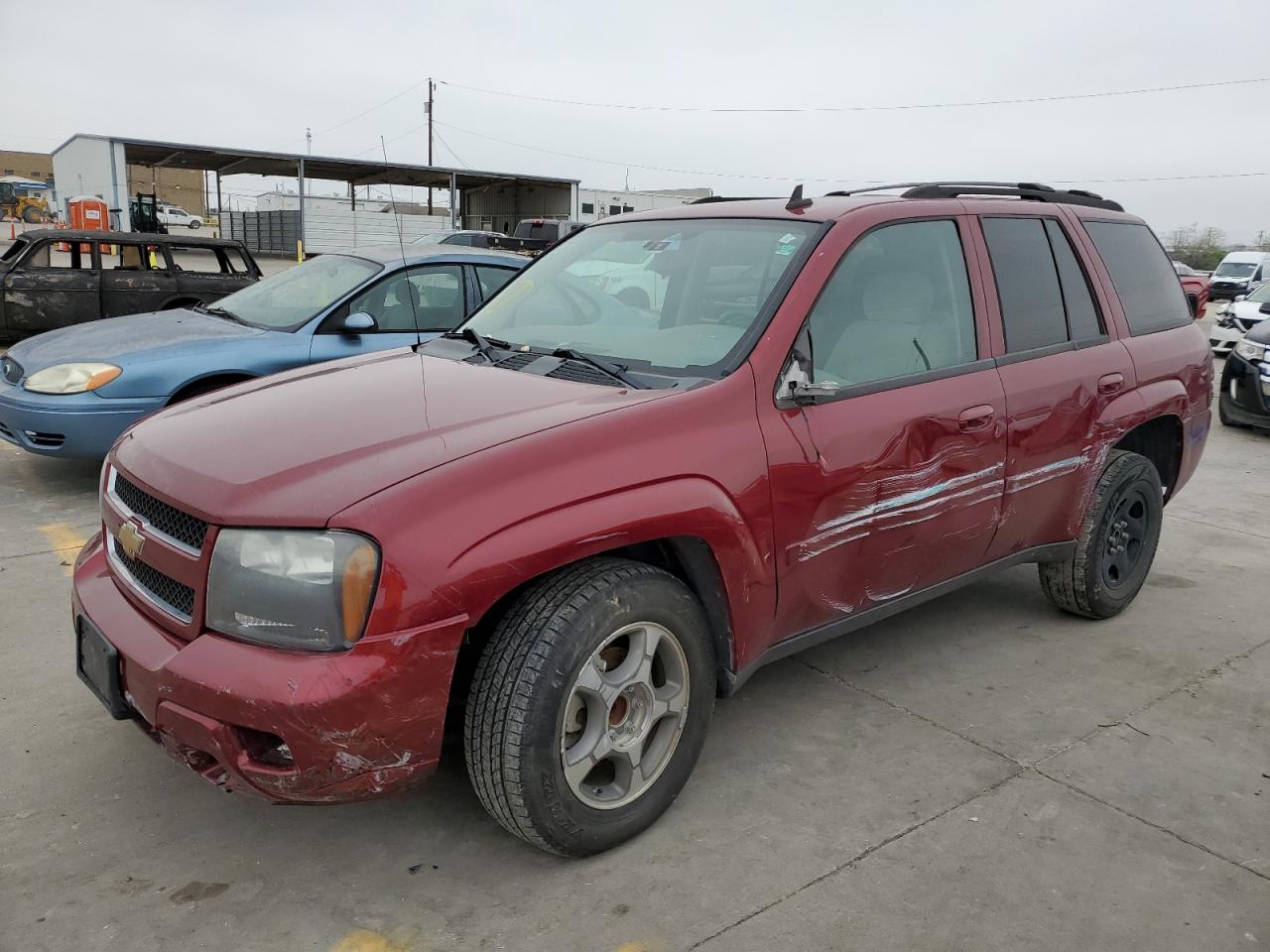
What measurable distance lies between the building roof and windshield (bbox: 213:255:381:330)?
2585cm

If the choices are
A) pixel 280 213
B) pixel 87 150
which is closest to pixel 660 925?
pixel 87 150

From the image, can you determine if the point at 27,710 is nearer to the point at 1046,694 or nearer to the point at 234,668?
the point at 234,668

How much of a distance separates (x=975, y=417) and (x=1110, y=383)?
3.18ft

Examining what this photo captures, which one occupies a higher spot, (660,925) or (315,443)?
(315,443)

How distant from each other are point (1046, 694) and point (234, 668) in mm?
2905

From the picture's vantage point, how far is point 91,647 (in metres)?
2.59

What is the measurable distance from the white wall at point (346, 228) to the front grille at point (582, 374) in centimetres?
3474

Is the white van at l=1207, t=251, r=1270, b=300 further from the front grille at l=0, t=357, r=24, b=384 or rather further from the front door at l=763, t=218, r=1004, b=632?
the front grille at l=0, t=357, r=24, b=384

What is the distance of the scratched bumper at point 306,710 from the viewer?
211 centimetres

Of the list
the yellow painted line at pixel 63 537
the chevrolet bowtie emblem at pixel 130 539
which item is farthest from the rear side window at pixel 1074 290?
the yellow painted line at pixel 63 537

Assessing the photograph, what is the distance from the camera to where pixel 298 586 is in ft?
7.04

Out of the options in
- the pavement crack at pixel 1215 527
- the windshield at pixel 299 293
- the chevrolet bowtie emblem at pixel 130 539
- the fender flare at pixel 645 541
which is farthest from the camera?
the windshield at pixel 299 293

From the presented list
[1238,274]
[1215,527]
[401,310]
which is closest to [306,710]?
[401,310]

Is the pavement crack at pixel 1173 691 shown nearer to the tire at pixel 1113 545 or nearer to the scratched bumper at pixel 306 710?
the tire at pixel 1113 545
